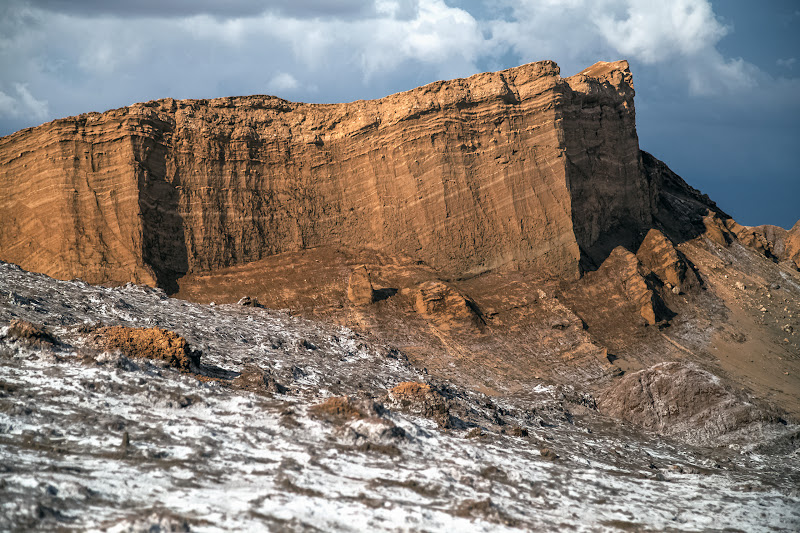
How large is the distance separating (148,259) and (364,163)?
32.5 ft

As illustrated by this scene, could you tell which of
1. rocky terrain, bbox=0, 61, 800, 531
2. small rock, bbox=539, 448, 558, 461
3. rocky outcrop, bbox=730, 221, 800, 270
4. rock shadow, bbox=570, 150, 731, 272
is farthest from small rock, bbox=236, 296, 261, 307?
rocky outcrop, bbox=730, 221, 800, 270

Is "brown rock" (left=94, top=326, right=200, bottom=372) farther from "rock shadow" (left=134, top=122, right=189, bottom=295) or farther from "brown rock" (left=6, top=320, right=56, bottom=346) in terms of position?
"rock shadow" (left=134, top=122, right=189, bottom=295)

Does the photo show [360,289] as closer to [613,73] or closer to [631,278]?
[631,278]

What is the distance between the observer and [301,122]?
3219 cm

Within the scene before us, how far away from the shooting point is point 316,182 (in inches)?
1246

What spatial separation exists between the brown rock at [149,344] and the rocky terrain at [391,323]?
6cm

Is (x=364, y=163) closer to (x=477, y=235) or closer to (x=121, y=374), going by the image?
(x=477, y=235)

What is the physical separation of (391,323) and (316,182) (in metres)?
8.88

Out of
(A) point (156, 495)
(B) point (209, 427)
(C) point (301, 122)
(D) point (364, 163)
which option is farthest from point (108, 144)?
(A) point (156, 495)

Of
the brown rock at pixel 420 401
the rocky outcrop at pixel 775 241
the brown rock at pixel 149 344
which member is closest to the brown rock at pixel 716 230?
the rocky outcrop at pixel 775 241

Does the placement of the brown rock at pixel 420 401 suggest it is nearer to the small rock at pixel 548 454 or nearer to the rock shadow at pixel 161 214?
the small rock at pixel 548 454

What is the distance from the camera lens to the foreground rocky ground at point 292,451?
8398 mm

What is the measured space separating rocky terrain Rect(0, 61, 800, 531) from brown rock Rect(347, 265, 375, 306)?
215 millimetres

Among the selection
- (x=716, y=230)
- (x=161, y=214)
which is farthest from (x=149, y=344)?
Answer: (x=716, y=230)
